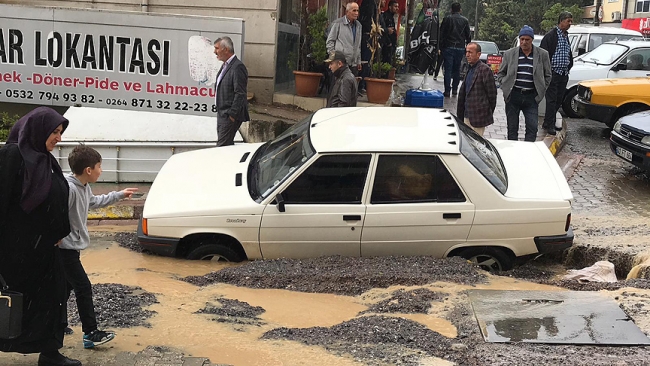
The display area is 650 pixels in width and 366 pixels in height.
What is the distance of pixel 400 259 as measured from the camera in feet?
22.5

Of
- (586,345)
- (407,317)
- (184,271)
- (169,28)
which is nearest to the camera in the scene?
(586,345)

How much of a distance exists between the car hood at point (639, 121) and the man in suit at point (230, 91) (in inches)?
221

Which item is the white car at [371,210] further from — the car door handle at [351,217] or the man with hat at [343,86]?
the man with hat at [343,86]

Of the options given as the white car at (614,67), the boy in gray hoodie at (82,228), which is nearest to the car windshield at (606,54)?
the white car at (614,67)

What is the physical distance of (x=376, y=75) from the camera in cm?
1290

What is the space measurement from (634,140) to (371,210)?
564 cm

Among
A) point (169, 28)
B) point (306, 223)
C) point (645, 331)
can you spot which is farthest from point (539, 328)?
point (169, 28)

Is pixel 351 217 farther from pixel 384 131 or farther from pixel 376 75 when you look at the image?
pixel 376 75

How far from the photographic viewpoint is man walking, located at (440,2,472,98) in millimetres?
15141

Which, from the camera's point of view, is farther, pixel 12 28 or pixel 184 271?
pixel 12 28

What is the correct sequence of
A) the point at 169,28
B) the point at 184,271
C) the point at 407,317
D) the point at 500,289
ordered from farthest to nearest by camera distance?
the point at 169,28, the point at 184,271, the point at 500,289, the point at 407,317

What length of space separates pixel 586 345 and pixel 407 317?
50.4 inches

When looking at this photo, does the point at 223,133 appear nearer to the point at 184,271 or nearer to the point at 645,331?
the point at 184,271

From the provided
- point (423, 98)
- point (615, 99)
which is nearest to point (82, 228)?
point (423, 98)
